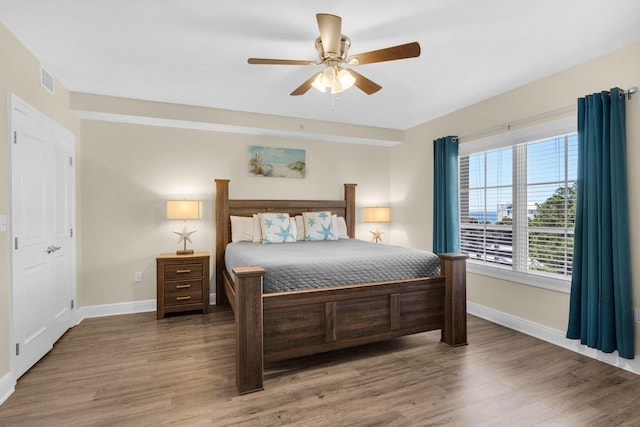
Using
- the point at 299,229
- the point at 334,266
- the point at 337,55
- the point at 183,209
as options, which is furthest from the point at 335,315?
the point at 183,209

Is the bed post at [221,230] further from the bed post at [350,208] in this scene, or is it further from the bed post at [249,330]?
the bed post at [249,330]

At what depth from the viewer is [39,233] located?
2.72 meters

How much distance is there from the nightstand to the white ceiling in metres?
1.94

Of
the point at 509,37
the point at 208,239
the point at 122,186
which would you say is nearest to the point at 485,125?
the point at 509,37

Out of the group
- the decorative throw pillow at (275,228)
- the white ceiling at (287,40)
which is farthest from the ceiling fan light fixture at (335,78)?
the decorative throw pillow at (275,228)

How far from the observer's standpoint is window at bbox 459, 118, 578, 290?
10.0 ft

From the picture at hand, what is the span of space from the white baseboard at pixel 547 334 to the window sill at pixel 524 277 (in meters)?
0.39

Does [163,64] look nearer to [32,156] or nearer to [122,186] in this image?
[32,156]

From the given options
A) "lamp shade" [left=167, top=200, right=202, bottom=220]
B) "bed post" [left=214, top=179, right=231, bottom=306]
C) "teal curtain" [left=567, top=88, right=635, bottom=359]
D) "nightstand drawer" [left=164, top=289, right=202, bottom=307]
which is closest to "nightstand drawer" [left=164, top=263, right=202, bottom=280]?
"nightstand drawer" [left=164, top=289, right=202, bottom=307]

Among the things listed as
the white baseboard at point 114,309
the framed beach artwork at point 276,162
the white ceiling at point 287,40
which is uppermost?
the white ceiling at point 287,40

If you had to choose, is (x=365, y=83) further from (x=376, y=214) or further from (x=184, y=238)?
(x=184, y=238)

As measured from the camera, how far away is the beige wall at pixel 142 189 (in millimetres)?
3842

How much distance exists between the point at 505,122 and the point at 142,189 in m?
4.45

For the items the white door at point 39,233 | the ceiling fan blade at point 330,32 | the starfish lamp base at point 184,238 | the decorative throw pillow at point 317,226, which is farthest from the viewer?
the decorative throw pillow at point 317,226
